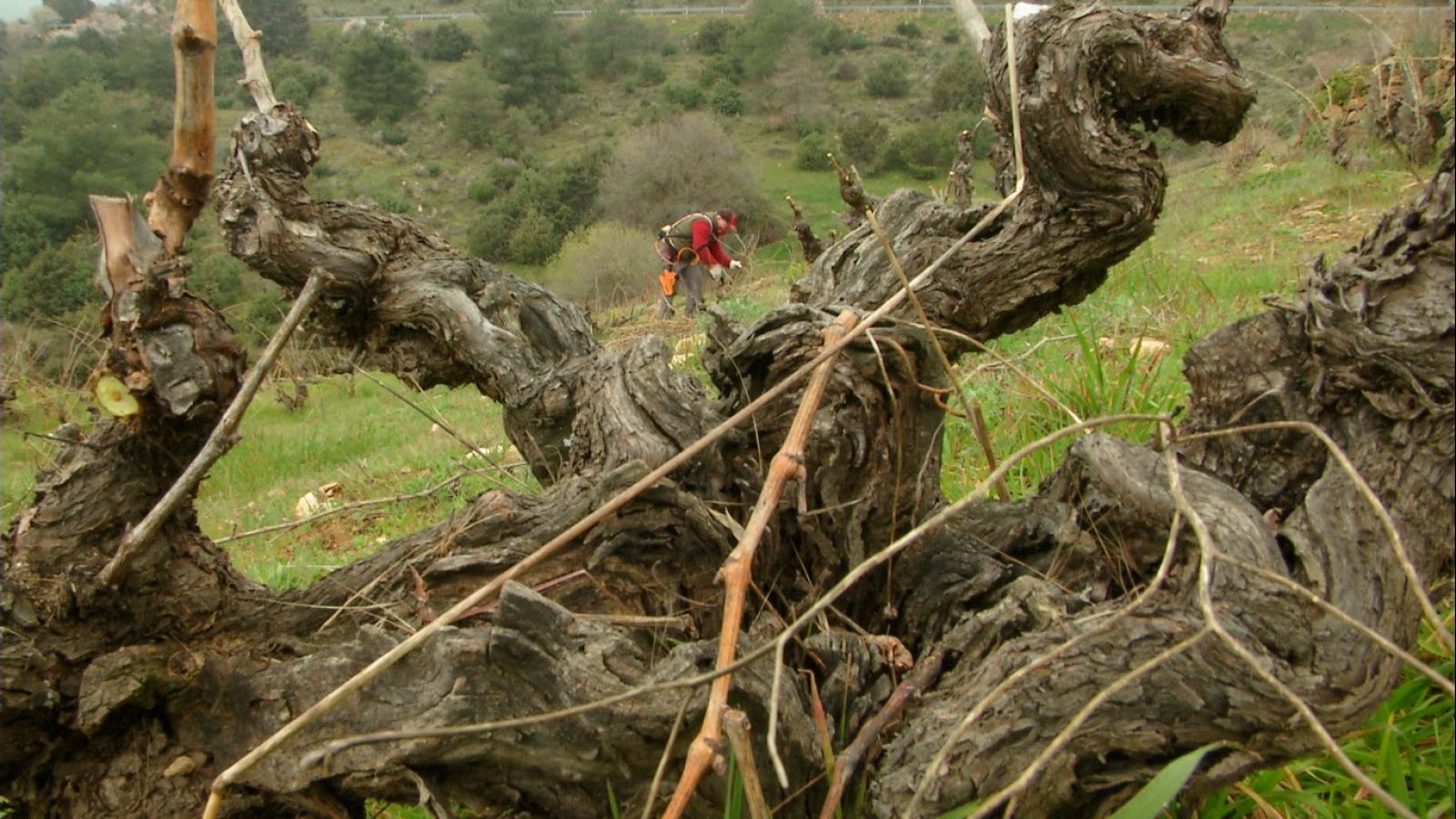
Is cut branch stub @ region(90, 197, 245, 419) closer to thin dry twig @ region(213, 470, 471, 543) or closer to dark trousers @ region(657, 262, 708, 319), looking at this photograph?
thin dry twig @ region(213, 470, 471, 543)

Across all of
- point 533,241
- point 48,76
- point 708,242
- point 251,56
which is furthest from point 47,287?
point 251,56

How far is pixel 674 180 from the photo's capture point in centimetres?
3688

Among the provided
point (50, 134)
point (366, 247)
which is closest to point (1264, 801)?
point (366, 247)

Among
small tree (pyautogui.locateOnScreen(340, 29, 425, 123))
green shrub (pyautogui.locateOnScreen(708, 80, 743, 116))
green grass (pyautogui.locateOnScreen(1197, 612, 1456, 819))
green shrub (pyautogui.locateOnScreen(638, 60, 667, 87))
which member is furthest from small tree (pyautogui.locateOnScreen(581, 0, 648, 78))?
green grass (pyautogui.locateOnScreen(1197, 612, 1456, 819))

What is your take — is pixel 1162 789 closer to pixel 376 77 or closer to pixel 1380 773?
pixel 1380 773

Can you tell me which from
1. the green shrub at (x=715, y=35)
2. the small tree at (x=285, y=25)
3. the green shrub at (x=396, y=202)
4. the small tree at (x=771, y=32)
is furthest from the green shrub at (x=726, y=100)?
the small tree at (x=285, y=25)

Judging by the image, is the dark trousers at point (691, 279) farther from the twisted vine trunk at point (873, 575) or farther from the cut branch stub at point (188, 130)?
the cut branch stub at point (188, 130)

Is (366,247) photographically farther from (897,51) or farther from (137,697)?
(897,51)

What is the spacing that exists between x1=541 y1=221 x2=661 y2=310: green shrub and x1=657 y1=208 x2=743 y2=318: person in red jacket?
9013mm

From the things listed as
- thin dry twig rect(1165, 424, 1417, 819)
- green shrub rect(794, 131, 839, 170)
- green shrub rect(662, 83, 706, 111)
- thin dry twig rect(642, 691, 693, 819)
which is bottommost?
green shrub rect(794, 131, 839, 170)

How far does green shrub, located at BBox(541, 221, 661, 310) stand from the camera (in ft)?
85.4

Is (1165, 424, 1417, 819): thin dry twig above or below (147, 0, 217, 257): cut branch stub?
below

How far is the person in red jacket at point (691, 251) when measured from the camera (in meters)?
13.5

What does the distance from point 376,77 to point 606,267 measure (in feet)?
99.4
